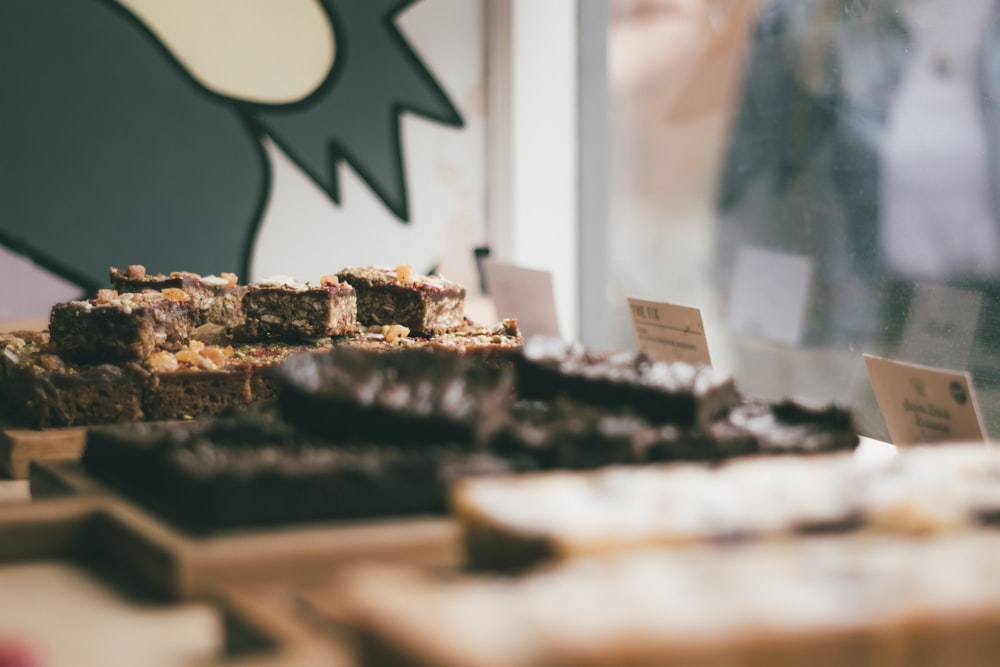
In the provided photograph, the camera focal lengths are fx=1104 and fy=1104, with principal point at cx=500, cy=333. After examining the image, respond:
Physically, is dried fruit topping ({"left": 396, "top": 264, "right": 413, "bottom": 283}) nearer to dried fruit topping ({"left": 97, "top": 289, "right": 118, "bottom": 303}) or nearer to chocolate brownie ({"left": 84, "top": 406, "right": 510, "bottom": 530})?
dried fruit topping ({"left": 97, "top": 289, "right": 118, "bottom": 303})

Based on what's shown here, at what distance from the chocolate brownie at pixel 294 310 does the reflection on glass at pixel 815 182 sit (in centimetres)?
160

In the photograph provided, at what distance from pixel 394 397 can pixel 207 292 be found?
1.34m

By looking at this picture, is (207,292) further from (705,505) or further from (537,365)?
(705,505)

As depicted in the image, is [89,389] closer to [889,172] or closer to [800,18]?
[889,172]

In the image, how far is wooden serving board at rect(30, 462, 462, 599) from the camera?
116 centimetres

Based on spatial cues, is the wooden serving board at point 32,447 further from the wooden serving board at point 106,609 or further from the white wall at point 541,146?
the white wall at point 541,146

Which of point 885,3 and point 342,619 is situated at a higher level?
point 885,3

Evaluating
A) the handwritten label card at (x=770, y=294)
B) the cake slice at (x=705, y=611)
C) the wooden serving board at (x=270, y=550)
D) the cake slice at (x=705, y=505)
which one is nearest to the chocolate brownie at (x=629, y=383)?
the cake slice at (x=705, y=505)

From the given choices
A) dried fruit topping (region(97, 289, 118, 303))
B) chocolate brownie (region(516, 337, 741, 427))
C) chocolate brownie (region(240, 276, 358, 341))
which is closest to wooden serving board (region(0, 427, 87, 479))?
dried fruit topping (region(97, 289, 118, 303))

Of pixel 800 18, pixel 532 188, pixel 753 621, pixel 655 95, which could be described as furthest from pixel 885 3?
pixel 753 621

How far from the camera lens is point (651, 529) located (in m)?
1.07

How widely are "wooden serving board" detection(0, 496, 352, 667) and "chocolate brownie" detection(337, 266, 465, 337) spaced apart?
1303mm

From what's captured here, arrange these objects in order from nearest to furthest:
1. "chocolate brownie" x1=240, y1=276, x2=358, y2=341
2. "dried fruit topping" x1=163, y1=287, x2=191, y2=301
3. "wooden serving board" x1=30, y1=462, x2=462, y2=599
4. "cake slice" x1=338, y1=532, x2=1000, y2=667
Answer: "cake slice" x1=338, y1=532, x2=1000, y2=667 → "wooden serving board" x1=30, y1=462, x2=462, y2=599 → "dried fruit topping" x1=163, y1=287, x2=191, y2=301 → "chocolate brownie" x1=240, y1=276, x2=358, y2=341

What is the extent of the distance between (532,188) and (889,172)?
74.4 inches
